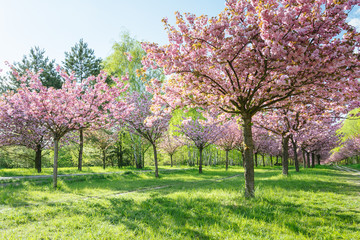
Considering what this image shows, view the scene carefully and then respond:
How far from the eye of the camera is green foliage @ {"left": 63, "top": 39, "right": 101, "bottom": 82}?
82.7 ft

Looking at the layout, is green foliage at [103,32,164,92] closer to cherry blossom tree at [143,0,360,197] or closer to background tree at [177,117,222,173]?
background tree at [177,117,222,173]

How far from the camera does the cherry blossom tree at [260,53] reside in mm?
4789

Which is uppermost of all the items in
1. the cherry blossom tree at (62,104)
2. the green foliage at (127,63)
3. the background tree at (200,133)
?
the green foliage at (127,63)

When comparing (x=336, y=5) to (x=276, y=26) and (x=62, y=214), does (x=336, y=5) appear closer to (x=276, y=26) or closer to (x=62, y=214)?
(x=276, y=26)

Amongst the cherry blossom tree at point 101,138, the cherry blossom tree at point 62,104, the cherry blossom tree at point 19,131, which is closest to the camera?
the cherry blossom tree at point 62,104

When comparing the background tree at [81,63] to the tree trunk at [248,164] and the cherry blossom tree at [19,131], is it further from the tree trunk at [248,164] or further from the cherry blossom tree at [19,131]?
the tree trunk at [248,164]

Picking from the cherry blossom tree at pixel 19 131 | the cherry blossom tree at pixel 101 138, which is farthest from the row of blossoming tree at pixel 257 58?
the cherry blossom tree at pixel 101 138

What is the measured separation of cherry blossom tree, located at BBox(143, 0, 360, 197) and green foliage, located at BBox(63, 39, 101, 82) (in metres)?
21.7

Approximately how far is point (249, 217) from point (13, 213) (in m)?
6.49

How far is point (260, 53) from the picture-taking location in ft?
18.2

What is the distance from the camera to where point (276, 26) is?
470 cm

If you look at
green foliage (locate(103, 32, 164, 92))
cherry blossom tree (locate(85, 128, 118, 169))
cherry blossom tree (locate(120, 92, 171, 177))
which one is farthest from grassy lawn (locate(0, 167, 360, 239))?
green foliage (locate(103, 32, 164, 92))

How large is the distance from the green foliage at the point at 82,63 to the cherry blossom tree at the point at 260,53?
2170 cm

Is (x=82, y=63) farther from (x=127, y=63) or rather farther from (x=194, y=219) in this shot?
(x=194, y=219)
